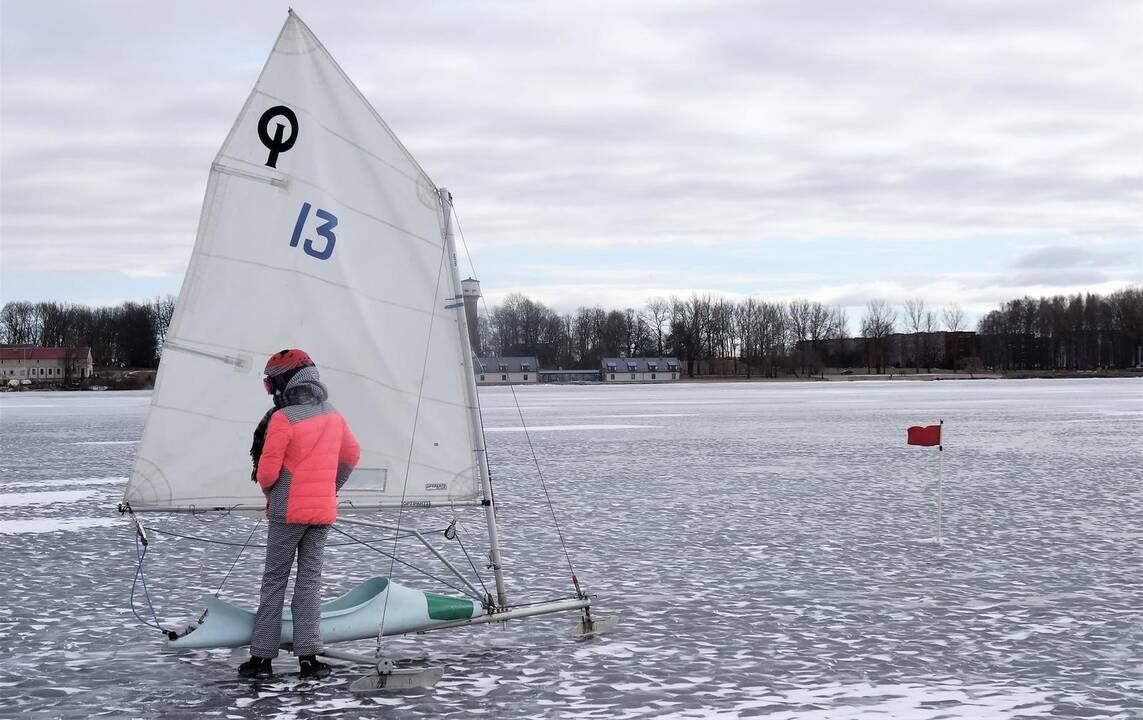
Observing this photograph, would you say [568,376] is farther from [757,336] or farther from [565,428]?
[565,428]

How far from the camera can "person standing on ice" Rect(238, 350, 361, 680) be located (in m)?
6.70

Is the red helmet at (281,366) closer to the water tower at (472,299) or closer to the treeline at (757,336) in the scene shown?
the water tower at (472,299)

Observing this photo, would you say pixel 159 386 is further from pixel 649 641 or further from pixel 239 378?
pixel 649 641

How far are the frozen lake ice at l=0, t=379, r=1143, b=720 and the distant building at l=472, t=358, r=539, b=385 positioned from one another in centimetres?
14308

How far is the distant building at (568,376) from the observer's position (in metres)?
166

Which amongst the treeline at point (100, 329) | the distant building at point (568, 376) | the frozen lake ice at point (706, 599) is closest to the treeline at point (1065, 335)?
the distant building at point (568, 376)

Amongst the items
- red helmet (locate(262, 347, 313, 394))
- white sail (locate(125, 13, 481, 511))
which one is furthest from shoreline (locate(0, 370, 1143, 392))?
red helmet (locate(262, 347, 313, 394))

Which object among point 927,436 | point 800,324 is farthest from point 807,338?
point 927,436

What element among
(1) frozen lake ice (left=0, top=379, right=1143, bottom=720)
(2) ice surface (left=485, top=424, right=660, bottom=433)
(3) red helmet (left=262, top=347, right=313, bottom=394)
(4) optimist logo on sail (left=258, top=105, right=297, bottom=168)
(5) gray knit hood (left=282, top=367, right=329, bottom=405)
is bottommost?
(2) ice surface (left=485, top=424, right=660, bottom=433)

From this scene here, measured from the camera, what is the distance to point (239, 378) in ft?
24.0

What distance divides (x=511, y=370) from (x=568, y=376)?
837cm

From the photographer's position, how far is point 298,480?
6.70 metres

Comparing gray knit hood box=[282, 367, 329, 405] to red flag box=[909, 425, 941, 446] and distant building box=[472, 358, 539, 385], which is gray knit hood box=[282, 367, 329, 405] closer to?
red flag box=[909, 425, 941, 446]

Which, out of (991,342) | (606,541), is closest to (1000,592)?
(606,541)
